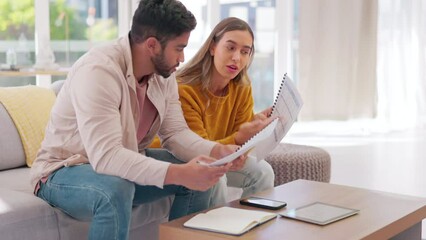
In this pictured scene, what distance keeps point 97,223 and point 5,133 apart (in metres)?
0.94

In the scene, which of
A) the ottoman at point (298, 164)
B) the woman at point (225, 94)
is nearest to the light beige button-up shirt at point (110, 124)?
the woman at point (225, 94)

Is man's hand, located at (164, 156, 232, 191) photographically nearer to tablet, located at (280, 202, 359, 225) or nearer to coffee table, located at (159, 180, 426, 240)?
coffee table, located at (159, 180, 426, 240)

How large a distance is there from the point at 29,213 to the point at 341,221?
0.92m

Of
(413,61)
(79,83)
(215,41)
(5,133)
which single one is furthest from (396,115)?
(79,83)

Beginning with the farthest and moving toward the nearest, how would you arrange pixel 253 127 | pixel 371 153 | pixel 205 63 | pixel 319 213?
pixel 371 153, pixel 205 63, pixel 253 127, pixel 319 213

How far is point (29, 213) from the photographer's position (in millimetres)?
1961

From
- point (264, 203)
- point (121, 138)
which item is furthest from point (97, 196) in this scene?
point (264, 203)

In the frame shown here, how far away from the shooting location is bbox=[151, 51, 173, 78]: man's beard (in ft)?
6.54

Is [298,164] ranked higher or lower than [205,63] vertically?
lower

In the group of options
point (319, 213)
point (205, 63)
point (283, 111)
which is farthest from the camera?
point (205, 63)

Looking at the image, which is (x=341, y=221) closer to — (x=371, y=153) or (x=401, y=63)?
(x=371, y=153)

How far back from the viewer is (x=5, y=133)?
259 cm

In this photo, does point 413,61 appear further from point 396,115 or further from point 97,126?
point 97,126

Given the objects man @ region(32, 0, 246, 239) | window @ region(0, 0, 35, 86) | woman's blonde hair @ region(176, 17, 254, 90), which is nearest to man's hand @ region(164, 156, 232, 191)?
man @ region(32, 0, 246, 239)
